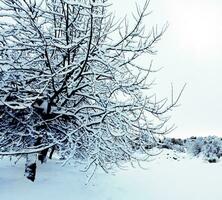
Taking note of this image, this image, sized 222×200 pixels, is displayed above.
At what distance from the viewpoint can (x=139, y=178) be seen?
892cm

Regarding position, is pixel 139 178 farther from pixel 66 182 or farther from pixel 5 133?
pixel 5 133

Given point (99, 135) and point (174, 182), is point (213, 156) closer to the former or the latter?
point (174, 182)

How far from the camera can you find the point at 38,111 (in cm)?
706

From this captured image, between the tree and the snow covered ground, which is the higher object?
the tree

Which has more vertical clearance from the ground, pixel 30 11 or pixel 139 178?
pixel 30 11

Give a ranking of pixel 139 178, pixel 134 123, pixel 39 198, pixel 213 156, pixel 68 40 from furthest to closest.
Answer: pixel 213 156, pixel 139 178, pixel 134 123, pixel 68 40, pixel 39 198

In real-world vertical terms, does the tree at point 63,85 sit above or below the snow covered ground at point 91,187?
above

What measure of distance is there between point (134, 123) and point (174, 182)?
2676 millimetres

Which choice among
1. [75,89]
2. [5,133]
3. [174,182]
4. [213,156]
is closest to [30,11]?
[75,89]

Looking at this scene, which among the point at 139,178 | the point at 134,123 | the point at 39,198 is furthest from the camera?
the point at 139,178

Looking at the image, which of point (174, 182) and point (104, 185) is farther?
point (174, 182)

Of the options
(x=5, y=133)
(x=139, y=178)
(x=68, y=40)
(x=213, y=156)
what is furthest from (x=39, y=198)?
(x=213, y=156)

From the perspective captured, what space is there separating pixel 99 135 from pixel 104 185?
1.44m

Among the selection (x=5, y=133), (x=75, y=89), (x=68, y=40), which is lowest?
(x=5, y=133)
